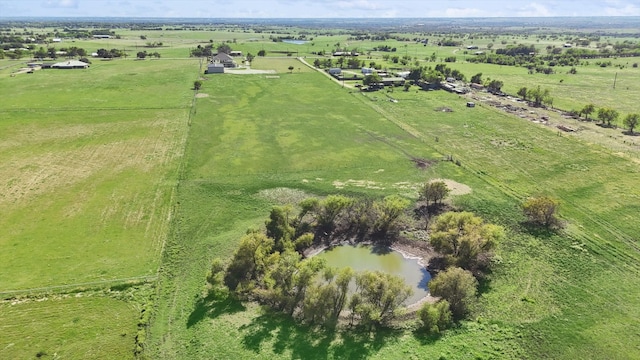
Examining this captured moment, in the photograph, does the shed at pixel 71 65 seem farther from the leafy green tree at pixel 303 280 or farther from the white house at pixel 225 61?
the leafy green tree at pixel 303 280

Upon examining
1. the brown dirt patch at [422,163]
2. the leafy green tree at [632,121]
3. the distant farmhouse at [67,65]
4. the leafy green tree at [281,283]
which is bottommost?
the leafy green tree at [281,283]

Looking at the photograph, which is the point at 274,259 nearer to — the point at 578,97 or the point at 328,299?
the point at 328,299

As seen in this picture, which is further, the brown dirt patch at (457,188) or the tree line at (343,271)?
the brown dirt patch at (457,188)

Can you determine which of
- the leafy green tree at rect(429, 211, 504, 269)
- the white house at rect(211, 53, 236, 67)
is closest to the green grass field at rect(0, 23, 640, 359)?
the leafy green tree at rect(429, 211, 504, 269)

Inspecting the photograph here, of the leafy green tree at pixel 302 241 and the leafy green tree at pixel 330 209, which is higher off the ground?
the leafy green tree at pixel 330 209

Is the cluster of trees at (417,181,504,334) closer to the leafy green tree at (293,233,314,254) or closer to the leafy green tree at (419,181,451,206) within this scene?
the leafy green tree at (419,181,451,206)

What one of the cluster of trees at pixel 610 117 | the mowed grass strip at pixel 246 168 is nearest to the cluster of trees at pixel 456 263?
the mowed grass strip at pixel 246 168

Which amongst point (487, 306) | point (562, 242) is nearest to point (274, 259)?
point (487, 306)

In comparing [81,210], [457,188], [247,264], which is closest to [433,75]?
[457,188]
